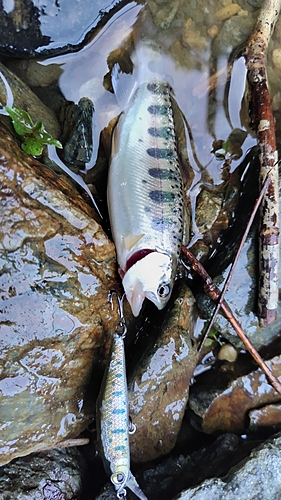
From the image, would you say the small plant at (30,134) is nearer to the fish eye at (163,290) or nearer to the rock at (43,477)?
the fish eye at (163,290)

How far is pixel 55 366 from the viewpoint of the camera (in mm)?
3318

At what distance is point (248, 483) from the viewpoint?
11.3 ft

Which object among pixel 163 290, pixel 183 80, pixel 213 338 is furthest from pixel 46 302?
pixel 183 80

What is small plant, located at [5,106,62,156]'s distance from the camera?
3186 millimetres

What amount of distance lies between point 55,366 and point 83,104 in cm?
235

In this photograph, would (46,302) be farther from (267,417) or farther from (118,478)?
(267,417)

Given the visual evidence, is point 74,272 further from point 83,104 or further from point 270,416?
point 270,416

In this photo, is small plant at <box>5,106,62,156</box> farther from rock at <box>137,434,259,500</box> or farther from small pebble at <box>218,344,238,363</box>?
rock at <box>137,434,259,500</box>

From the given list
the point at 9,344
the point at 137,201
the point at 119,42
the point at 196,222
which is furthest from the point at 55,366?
the point at 119,42

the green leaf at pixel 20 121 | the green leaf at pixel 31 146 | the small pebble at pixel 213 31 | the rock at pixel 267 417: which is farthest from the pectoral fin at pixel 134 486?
the small pebble at pixel 213 31

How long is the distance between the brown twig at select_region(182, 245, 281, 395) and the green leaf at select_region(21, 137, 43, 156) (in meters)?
1.57

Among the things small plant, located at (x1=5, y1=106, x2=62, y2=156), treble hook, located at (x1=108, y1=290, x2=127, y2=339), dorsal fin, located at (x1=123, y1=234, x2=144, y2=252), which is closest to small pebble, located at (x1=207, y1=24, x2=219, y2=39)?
small plant, located at (x1=5, y1=106, x2=62, y2=156)

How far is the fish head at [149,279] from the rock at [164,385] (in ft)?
1.05

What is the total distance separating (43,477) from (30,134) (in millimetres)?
2971
